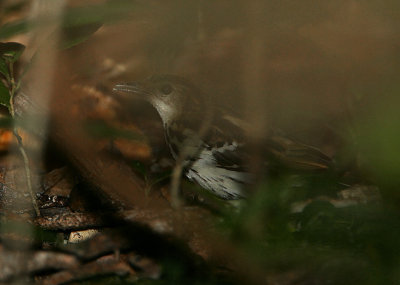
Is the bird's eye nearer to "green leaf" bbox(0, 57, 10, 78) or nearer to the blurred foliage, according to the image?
the blurred foliage

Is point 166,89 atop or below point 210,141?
atop

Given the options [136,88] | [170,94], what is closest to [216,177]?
[170,94]

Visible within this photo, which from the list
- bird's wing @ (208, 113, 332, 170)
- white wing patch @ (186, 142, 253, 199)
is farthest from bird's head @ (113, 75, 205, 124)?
white wing patch @ (186, 142, 253, 199)

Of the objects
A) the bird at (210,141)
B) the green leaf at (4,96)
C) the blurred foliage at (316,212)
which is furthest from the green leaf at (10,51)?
the bird at (210,141)

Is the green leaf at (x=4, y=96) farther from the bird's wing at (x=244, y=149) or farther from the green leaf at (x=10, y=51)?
the bird's wing at (x=244, y=149)

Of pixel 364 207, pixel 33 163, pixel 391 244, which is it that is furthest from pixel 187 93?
pixel 391 244

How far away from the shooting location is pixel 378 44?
6.68 m

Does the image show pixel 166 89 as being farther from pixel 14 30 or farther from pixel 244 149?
pixel 14 30

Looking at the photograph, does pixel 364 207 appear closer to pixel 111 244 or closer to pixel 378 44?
pixel 111 244

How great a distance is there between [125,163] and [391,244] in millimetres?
2271

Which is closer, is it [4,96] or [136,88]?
[4,96]

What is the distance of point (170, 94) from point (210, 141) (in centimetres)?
51

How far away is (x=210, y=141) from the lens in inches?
177

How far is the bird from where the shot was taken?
14.6ft
